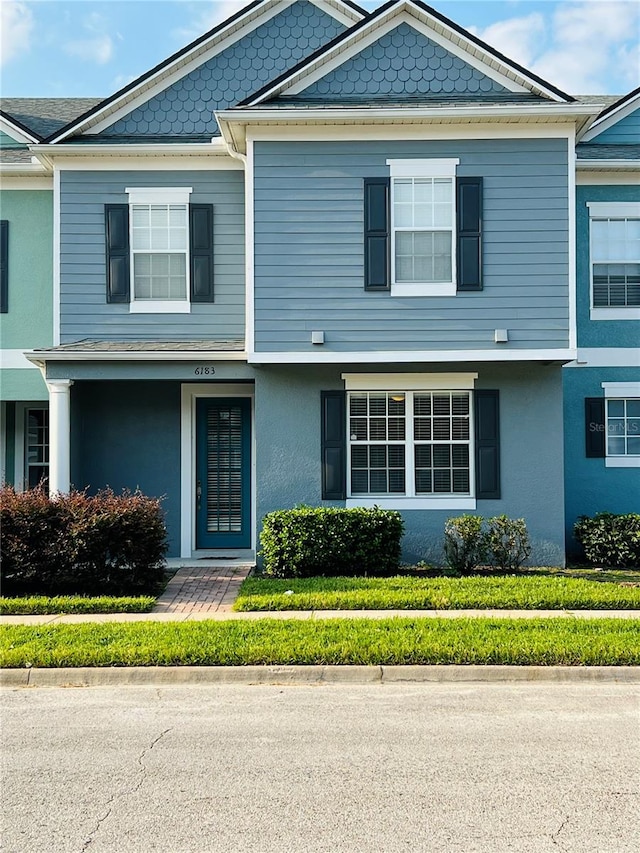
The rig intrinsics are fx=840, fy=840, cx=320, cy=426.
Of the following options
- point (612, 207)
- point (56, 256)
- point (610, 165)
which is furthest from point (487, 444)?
point (56, 256)

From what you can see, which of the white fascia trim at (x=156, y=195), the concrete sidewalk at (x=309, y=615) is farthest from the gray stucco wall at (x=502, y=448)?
the white fascia trim at (x=156, y=195)

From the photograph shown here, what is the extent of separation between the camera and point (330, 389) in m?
13.0

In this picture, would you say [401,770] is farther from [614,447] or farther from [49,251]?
[49,251]

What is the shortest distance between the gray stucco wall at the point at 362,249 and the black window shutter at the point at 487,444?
93 centimetres

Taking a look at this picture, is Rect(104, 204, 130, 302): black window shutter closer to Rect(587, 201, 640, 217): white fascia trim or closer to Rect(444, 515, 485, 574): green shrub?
Rect(444, 515, 485, 574): green shrub

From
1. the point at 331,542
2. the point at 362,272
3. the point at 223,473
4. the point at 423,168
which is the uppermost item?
the point at 423,168

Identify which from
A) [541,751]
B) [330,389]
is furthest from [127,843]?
[330,389]

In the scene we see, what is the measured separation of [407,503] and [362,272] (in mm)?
3583

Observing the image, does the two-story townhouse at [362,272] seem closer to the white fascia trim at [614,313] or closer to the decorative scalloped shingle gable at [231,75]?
the decorative scalloped shingle gable at [231,75]

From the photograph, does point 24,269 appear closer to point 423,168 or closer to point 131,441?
point 131,441

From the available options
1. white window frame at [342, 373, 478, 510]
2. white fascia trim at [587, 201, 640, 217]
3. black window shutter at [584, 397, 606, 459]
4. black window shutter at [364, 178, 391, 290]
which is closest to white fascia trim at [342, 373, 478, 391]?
white window frame at [342, 373, 478, 510]

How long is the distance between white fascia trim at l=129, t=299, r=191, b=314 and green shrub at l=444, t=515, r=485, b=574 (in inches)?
219

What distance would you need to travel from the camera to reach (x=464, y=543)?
39.8ft

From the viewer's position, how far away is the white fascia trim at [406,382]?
1298cm
